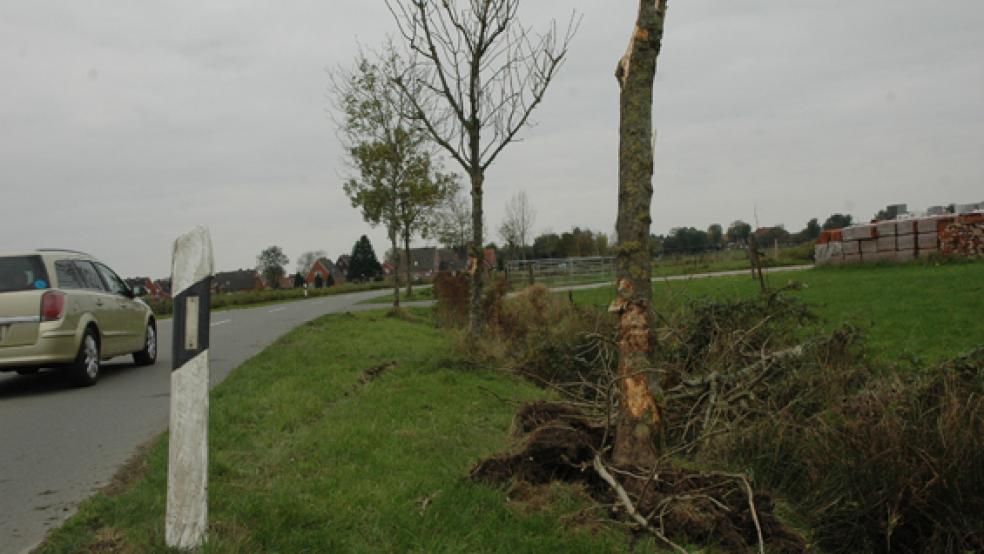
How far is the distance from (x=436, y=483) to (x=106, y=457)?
314 centimetres

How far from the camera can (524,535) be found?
4.04 meters

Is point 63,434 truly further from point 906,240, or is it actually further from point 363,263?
point 363,263

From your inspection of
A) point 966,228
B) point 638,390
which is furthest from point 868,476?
point 966,228

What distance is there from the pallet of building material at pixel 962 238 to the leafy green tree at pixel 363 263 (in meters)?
92.6

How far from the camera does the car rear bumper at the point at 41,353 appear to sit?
9.45 meters

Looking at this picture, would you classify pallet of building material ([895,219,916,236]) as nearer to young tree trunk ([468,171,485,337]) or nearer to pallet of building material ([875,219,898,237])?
pallet of building material ([875,219,898,237])

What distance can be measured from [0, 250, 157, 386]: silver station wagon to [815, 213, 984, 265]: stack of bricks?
21246 mm

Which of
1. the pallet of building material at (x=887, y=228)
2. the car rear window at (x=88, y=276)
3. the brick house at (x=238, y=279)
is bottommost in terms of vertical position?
the brick house at (x=238, y=279)

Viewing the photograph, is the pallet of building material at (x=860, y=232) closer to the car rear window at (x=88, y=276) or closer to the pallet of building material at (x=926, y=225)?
the pallet of building material at (x=926, y=225)

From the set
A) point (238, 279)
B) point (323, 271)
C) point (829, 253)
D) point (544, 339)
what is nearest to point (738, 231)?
point (829, 253)

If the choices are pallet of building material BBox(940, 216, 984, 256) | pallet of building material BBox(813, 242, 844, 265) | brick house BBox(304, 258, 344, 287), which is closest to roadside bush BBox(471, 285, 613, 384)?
pallet of building material BBox(940, 216, 984, 256)

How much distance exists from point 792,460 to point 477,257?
6.74 metres

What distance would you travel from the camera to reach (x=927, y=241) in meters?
23.3

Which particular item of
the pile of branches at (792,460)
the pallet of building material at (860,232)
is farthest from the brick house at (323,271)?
the pile of branches at (792,460)
